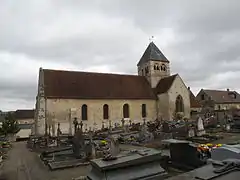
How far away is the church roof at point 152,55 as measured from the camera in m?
37.0

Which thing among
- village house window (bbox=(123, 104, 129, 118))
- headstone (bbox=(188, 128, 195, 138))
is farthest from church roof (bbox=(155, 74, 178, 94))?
headstone (bbox=(188, 128, 195, 138))

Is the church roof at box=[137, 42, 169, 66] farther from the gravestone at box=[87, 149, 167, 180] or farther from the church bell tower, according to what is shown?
the gravestone at box=[87, 149, 167, 180]

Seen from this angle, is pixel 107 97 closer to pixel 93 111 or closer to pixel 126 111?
pixel 93 111

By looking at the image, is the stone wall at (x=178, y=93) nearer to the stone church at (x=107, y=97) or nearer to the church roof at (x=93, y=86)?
the stone church at (x=107, y=97)

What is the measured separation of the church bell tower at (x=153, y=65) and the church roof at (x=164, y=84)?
31.8 inches

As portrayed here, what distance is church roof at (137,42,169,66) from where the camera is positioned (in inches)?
1458

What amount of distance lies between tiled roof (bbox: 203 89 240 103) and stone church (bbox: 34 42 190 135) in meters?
22.3

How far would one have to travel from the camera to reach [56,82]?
2784cm

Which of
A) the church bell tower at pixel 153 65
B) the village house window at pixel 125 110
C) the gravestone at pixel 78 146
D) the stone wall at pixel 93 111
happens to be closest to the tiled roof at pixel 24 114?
the church bell tower at pixel 153 65

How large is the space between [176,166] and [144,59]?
32.0 meters

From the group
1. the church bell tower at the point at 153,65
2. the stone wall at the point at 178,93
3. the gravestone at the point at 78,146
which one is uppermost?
the church bell tower at the point at 153,65

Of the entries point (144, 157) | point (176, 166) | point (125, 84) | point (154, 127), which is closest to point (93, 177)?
point (144, 157)

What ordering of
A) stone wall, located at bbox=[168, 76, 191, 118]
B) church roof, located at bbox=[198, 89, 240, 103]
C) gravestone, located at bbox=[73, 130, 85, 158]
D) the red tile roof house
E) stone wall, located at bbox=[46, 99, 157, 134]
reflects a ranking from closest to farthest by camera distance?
gravestone, located at bbox=[73, 130, 85, 158] < stone wall, located at bbox=[46, 99, 157, 134] < stone wall, located at bbox=[168, 76, 191, 118] < the red tile roof house < church roof, located at bbox=[198, 89, 240, 103]

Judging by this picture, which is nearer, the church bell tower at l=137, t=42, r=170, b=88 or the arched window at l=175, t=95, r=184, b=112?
the arched window at l=175, t=95, r=184, b=112
